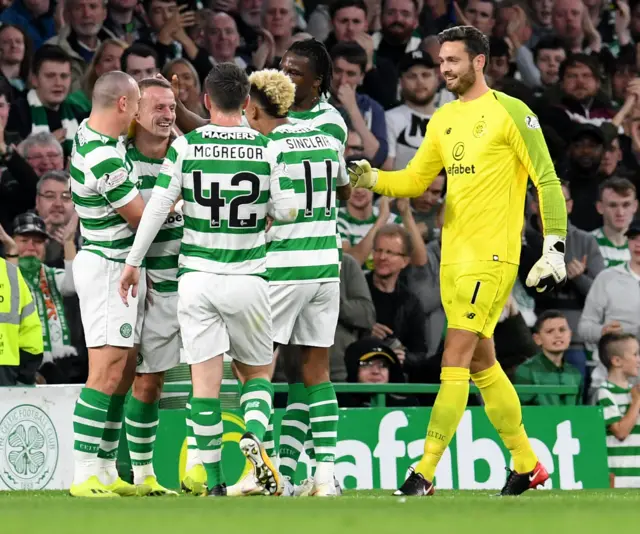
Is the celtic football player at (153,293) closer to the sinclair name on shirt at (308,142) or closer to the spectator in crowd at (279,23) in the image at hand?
the sinclair name on shirt at (308,142)

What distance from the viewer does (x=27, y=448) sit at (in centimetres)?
962

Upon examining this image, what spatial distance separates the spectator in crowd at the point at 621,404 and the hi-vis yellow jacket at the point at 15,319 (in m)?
4.98

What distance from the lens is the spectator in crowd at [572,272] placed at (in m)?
13.0

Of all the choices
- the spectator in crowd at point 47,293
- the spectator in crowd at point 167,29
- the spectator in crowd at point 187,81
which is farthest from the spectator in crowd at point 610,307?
the spectator in crowd at point 47,293

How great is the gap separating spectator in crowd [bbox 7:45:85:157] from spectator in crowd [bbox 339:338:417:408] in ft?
10.3

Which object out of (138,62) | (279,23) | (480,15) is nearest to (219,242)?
(138,62)

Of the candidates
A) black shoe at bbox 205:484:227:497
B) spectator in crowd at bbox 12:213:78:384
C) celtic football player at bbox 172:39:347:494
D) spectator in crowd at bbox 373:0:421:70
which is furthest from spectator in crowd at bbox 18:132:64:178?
black shoe at bbox 205:484:227:497

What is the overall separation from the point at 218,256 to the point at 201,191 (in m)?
0.36

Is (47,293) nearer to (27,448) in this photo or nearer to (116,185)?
(27,448)

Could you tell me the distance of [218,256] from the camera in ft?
23.0

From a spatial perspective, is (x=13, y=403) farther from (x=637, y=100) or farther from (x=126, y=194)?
(x=637, y=100)

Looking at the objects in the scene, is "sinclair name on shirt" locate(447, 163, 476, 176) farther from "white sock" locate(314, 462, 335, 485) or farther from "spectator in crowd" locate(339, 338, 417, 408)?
"spectator in crowd" locate(339, 338, 417, 408)

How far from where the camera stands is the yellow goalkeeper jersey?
7.57 m

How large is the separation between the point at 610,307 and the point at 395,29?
3644mm
